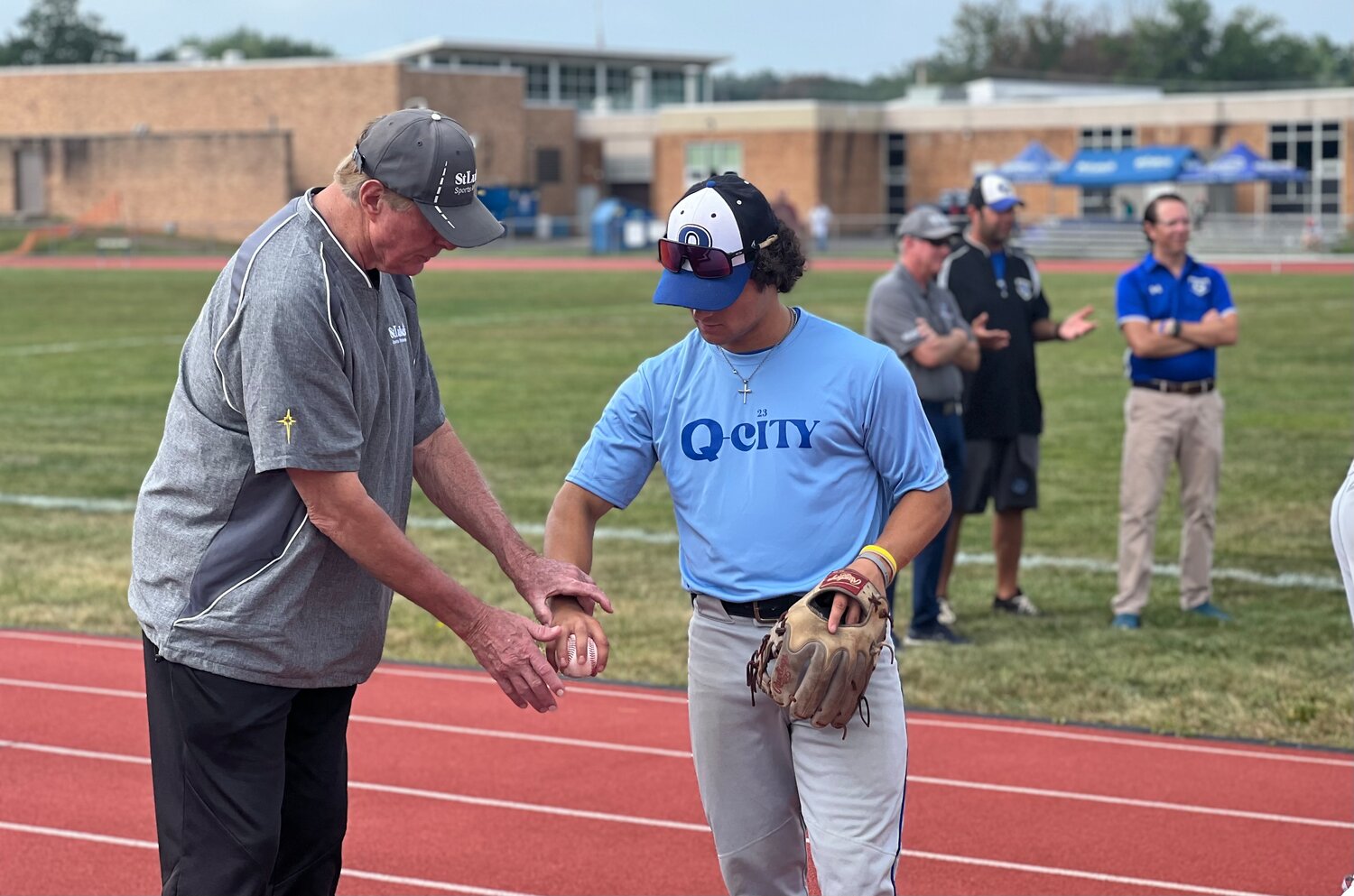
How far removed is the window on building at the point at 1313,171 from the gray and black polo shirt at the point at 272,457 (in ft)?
213

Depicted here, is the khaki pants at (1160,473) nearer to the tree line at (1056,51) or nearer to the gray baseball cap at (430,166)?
the gray baseball cap at (430,166)

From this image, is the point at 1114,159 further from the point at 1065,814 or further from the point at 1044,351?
the point at 1065,814

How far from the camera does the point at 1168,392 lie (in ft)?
30.8

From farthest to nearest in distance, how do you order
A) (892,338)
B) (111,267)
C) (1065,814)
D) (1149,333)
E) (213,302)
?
(111,267) < (1149,333) < (892,338) < (1065,814) < (213,302)

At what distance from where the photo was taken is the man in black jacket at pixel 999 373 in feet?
30.6

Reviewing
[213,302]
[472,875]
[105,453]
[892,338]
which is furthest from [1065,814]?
[105,453]

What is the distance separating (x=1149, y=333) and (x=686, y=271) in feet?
19.0

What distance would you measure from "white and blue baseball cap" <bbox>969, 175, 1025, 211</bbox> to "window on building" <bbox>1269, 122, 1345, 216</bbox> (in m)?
58.8

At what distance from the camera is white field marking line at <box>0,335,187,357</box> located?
2448 cm

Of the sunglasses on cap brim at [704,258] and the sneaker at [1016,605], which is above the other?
the sunglasses on cap brim at [704,258]

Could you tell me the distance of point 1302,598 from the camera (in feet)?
32.8

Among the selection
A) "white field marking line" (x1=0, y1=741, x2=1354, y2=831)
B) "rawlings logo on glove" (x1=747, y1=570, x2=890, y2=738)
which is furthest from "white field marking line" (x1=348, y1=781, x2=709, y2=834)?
"rawlings logo on glove" (x1=747, y1=570, x2=890, y2=738)

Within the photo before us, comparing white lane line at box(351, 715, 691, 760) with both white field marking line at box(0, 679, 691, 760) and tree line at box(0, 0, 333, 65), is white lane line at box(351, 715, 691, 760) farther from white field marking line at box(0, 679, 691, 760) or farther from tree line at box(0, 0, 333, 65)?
tree line at box(0, 0, 333, 65)

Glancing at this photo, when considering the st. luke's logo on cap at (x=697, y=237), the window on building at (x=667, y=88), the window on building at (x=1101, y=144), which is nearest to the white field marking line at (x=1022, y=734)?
the st. luke's logo on cap at (x=697, y=237)
